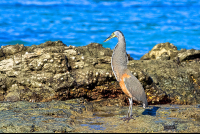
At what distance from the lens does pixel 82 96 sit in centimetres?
780

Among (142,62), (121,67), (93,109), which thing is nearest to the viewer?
(121,67)

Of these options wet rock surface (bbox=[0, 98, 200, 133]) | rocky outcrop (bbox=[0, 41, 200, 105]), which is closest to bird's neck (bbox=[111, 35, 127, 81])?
wet rock surface (bbox=[0, 98, 200, 133])

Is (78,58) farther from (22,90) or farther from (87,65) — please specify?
(22,90)

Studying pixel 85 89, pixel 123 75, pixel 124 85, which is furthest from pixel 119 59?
pixel 85 89

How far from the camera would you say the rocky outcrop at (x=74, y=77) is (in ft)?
24.7

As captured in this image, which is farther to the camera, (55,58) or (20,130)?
(55,58)

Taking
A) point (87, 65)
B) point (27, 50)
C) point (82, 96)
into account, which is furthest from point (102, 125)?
point (27, 50)

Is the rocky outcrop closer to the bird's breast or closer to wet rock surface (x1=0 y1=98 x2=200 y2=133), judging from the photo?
wet rock surface (x1=0 y1=98 x2=200 y2=133)

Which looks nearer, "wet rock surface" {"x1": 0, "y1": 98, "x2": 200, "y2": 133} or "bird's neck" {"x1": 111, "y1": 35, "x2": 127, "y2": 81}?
"wet rock surface" {"x1": 0, "y1": 98, "x2": 200, "y2": 133}

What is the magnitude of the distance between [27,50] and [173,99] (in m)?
4.61

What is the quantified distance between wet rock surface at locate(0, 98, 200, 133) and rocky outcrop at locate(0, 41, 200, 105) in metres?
0.57

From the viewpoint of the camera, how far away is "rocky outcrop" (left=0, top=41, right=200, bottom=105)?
24.7 ft

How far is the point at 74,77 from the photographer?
7.74 meters

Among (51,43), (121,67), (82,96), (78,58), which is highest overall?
(51,43)
